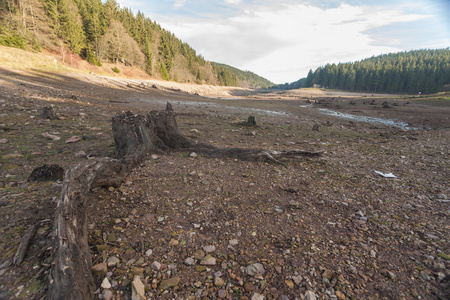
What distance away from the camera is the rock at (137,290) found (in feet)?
6.35

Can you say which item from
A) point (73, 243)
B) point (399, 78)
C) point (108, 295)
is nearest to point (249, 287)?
point (108, 295)

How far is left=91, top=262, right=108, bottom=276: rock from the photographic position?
2.15 m

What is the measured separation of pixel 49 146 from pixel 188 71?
292 ft

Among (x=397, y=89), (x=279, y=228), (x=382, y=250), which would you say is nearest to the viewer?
(x=382, y=250)

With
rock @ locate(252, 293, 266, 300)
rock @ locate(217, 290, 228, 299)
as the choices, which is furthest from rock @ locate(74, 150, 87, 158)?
rock @ locate(252, 293, 266, 300)

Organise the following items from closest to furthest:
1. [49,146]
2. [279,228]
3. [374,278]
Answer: [374,278] < [279,228] < [49,146]

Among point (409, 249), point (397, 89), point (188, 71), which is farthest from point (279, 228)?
point (397, 89)

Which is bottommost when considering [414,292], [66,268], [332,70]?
[414,292]

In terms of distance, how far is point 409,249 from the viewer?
109 inches

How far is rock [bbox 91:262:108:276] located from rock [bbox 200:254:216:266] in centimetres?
113

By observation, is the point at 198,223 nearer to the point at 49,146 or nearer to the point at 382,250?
the point at 382,250

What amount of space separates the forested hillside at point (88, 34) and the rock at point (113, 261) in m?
47.5

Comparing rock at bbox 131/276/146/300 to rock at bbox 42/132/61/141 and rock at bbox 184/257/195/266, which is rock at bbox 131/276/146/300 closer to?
rock at bbox 184/257/195/266

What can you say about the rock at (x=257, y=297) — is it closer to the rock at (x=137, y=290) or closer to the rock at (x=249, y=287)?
the rock at (x=249, y=287)
